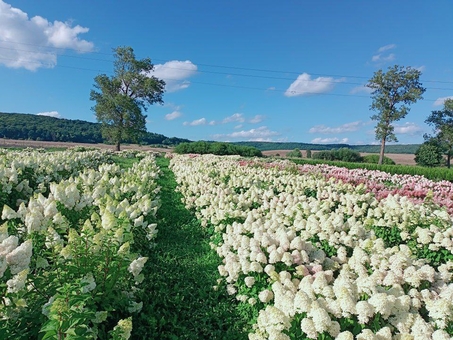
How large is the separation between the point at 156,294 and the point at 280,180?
22.4ft

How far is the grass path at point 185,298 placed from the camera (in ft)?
12.0

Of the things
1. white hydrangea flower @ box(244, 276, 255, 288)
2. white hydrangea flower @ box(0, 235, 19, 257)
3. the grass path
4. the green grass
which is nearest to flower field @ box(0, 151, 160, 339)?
white hydrangea flower @ box(0, 235, 19, 257)

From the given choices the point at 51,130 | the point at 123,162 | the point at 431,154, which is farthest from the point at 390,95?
the point at 51,130

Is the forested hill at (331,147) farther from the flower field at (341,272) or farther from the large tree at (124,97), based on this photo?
the flower field at (341,272)

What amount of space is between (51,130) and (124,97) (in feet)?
140

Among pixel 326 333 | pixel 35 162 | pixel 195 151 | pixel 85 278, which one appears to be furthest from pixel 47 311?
pixel 195 151

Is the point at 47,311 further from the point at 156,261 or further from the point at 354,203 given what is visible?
the point at 354,203

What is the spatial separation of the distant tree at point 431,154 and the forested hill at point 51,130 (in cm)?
4699

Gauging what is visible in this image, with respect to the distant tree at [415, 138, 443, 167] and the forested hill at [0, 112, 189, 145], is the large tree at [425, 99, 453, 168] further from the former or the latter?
the forested hill at [0, 112, 189, 145]

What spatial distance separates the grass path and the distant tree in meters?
51.3

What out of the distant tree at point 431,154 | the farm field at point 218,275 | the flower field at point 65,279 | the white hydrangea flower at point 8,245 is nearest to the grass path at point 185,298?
the farm field at point 218,275

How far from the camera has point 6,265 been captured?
2398 millimetres

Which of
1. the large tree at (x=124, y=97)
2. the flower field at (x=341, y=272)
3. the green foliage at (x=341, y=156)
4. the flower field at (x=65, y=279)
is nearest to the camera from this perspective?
the flower field at (x=65, y=279)

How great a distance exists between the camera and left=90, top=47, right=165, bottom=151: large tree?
4175cm
